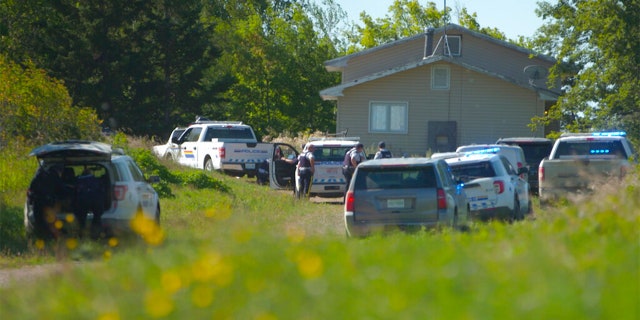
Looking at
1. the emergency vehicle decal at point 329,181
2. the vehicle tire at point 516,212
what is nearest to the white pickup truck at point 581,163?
the vehicle tire at point 516,212

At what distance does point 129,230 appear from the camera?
16109 millimetres

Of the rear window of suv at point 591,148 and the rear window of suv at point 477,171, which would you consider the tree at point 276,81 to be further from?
the rear window of suv at point 477,171

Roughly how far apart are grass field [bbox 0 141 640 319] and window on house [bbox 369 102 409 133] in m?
32.6

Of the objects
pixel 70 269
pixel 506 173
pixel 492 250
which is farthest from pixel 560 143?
pixel 70 269

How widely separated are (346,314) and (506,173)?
1550cm

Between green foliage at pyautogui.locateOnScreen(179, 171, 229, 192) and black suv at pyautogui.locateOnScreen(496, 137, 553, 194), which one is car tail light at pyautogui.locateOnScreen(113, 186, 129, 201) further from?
black suv at pyautogui.locateOnScreen(496, 137, 553, 194)

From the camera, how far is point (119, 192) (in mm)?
16203

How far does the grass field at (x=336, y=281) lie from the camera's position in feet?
20.0

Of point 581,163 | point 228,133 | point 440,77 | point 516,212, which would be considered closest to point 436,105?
point 440,77

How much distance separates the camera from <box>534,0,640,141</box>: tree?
1341 inches

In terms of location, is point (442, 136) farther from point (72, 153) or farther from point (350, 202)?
point (72, 153)

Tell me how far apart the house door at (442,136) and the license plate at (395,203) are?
25480mm

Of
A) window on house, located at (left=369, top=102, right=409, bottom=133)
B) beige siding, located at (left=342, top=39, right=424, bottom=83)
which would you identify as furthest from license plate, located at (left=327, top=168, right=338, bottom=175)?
beige siding, located at (left=342, top=39, right=424, bottom=83)

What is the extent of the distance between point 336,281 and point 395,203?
9.44m
